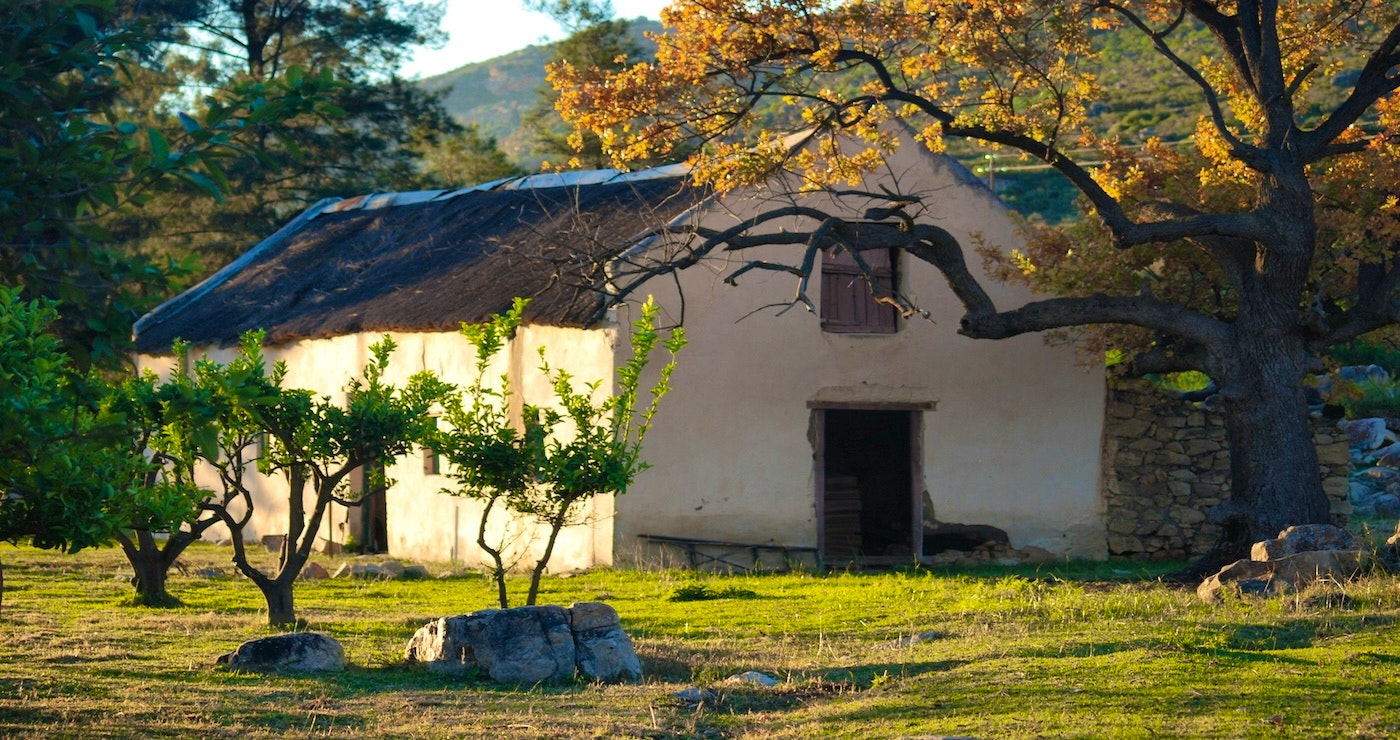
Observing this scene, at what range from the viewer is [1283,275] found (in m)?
13.5

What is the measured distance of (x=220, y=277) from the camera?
78.4 ft

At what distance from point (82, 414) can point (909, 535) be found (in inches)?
498

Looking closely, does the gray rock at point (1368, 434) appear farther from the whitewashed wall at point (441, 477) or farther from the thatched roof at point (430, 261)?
the whitewashed wall at point (441, 477)

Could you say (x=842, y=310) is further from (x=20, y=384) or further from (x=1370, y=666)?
(x=20, y=384)

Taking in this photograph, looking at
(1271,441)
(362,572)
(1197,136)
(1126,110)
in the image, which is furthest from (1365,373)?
(1126,110)

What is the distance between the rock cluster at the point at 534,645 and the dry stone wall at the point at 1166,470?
9189 millimetres

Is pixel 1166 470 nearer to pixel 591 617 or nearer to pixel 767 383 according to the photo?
pixel 767 383

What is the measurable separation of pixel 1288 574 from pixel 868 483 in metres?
8.31

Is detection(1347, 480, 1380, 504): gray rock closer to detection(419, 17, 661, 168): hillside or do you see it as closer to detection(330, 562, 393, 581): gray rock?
detection(330, 562, 393, 581): gray rock

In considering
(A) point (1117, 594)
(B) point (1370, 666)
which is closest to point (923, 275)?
(A) point (1117, 594)

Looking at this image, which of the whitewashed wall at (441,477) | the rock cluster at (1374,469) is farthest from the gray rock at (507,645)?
the rock cluster at (1374,469)

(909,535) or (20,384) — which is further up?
(20,384)

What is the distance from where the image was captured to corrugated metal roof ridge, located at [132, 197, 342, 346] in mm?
23234

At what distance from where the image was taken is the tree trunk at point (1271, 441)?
13508mm
